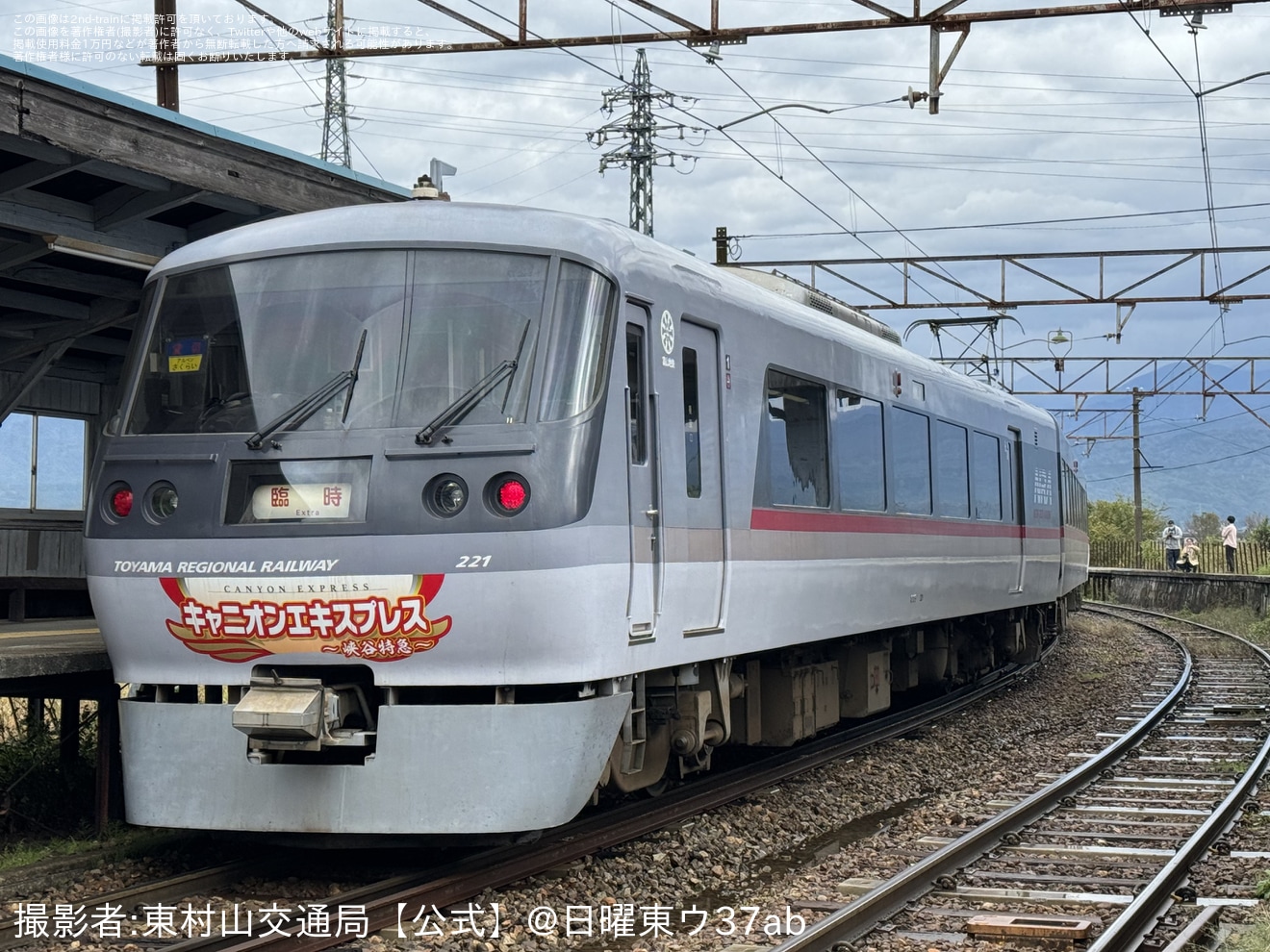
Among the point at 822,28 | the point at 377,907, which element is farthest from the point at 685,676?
the point at 822,28

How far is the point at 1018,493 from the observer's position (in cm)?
1636

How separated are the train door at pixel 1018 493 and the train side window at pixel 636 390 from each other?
9373 millimetres

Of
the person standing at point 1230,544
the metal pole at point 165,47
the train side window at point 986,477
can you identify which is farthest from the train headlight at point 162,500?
the person standing at point 1230,544

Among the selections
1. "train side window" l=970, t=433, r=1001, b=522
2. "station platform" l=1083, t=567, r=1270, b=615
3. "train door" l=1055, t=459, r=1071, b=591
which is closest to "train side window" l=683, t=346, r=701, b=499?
"train side window" l=970, t=433, r=1001, b=522

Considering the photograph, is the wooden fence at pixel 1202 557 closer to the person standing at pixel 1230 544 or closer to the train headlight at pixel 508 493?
the person standing at pixel 1230 544

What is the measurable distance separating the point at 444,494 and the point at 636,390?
3.99 ft

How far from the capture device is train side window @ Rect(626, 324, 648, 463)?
23.5 feet

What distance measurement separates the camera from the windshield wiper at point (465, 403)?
6496mm

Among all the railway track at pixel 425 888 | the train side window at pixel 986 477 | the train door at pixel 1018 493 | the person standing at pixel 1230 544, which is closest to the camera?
the railway track at pixel 425 888

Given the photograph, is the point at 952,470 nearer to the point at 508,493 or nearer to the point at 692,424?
the point at 692,424

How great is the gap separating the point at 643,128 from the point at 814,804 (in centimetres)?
2723

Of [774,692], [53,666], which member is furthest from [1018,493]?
[53,666]

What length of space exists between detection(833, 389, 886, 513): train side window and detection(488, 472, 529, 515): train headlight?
13.7 feet

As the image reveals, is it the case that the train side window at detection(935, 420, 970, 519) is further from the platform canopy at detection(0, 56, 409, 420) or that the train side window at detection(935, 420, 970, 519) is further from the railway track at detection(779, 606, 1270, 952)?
the platform canopy at detection(0, 56, 409, 420)
